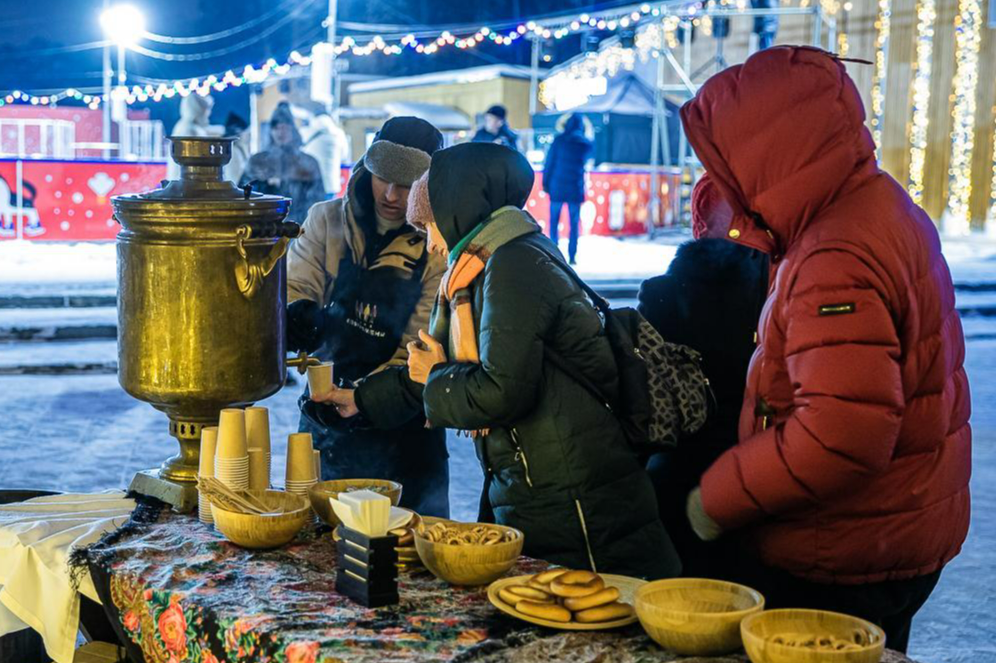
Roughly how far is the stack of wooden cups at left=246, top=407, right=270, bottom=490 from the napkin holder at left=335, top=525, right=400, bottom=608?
1.69 feet

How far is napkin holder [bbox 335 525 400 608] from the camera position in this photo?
1888 mm

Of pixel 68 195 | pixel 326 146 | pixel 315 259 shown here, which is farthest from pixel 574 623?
pixel 68 195

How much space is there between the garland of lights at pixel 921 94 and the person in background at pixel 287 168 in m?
12.2

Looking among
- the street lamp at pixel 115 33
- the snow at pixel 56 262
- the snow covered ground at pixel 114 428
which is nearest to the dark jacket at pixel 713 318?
the snow covered ground at pixel 114 428

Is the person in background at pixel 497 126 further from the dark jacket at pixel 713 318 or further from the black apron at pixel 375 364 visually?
the dark jacket at pixel 713 318

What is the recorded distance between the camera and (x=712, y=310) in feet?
8.90

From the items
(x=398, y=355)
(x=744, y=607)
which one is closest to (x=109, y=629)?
(x=398, y=355)

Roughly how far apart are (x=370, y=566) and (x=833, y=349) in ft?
2.62

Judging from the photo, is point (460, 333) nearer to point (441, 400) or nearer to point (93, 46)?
point (441, 400)

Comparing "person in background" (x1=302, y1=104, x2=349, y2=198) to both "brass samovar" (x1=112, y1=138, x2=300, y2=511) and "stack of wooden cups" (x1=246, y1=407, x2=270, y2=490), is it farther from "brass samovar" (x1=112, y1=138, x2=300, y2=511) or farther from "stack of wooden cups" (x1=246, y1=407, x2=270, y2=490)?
"stack of wooden cups" (x1=246, y1=407, x2=270, y2=490)

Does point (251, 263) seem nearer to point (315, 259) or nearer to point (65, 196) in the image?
point (315, 259)

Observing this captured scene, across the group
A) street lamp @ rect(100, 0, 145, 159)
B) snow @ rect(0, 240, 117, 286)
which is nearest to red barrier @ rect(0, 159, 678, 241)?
snow @ rect(0, 240, 117, 286)

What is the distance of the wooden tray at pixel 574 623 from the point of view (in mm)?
1790

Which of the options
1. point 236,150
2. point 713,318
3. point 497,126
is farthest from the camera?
point 497,126
